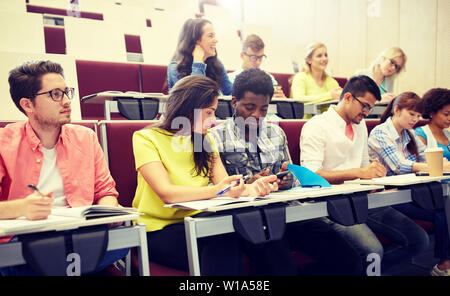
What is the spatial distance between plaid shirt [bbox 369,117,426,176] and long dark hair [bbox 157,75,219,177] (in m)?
0.75

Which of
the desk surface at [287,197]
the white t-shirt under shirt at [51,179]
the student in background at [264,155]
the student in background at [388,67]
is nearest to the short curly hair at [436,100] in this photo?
the student in background at [388,67]

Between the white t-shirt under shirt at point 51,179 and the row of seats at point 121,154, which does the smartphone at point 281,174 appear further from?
the white t-shirt under shirt at point 51,179

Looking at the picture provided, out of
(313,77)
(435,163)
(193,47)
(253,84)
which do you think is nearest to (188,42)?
(193,47)

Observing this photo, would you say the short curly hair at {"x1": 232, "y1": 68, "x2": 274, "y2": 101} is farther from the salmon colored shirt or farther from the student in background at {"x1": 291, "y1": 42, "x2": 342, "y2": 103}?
the student in background at {"x1": 291, "y1": 42, "x2": 342, "y2": 103}

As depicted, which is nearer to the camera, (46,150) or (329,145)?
(46,150)

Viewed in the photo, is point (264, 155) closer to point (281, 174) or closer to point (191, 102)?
point (281, 174)

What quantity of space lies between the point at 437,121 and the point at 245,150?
3.39ft

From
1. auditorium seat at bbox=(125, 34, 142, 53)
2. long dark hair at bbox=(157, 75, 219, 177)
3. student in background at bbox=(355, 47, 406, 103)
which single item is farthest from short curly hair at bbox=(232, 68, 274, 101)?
auditorium seat at bbox=(125, 34, 142, 53)

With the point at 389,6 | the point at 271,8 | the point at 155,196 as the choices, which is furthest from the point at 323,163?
the point at 271,8

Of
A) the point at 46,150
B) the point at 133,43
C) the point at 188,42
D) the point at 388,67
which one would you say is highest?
the point at 133,43

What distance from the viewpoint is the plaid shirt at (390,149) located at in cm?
142

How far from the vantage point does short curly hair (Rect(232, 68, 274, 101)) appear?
1.12 meters

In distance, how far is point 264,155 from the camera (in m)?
1.18
